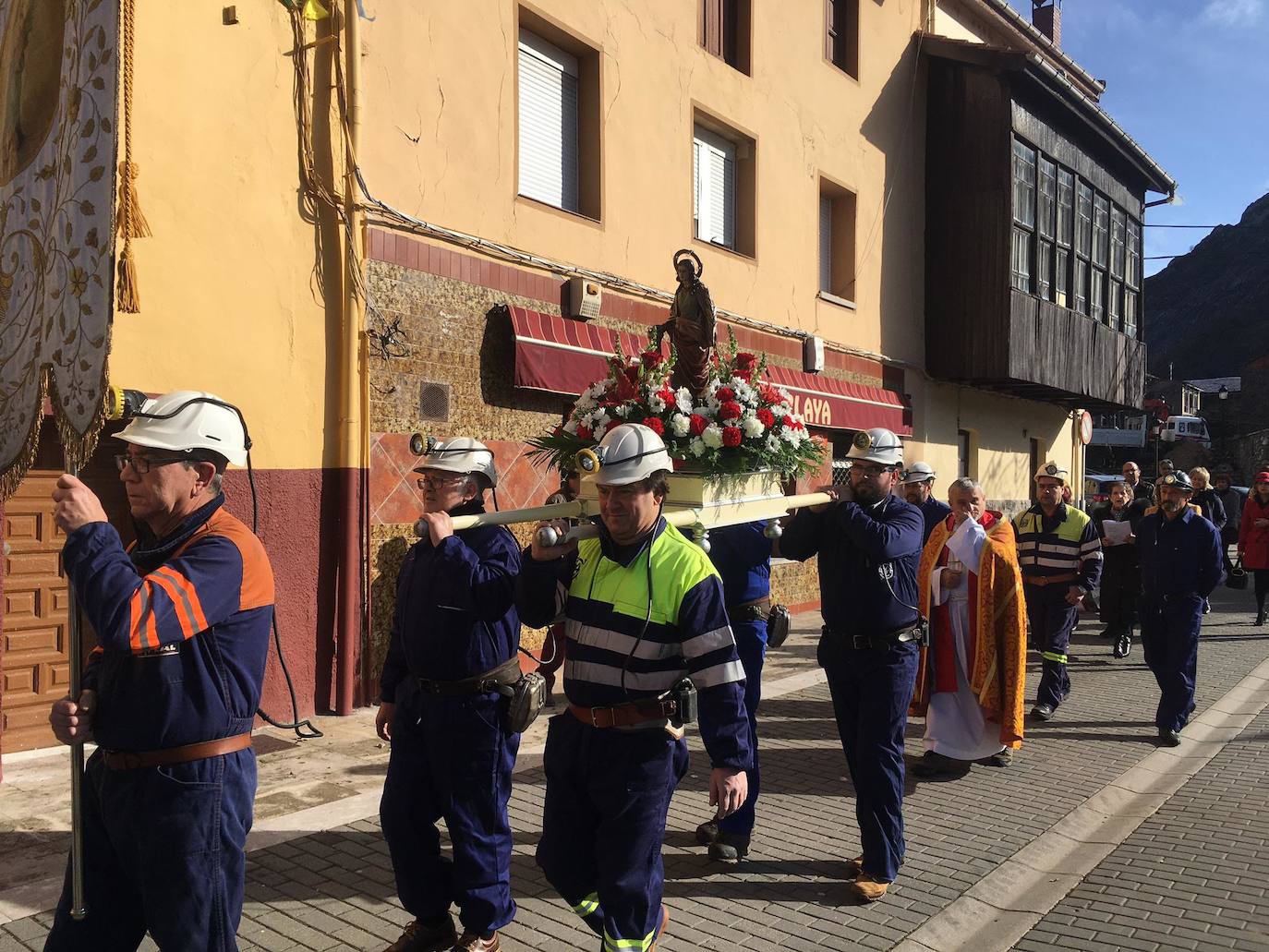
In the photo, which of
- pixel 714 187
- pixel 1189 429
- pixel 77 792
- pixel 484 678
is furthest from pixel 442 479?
pixel 1189 429

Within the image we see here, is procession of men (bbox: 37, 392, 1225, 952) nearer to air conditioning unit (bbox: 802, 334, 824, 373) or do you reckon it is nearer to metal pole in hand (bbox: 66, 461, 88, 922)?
metal pole in hand (bbox: 66, 461, 88, 922)

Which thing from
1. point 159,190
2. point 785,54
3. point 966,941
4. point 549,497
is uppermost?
point 785,54

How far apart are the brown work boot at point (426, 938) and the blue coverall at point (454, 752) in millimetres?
56

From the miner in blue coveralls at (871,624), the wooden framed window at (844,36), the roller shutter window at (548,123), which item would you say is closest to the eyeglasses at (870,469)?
the miner in blue coveralls at (871,624)

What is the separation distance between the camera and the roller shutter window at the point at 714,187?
40.9ft

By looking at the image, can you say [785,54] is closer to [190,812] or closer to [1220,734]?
[1220,734]

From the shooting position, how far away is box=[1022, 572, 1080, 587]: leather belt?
891 centimetres

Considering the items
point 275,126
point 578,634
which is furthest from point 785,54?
point 578,634

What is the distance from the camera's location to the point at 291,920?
4.33 metres

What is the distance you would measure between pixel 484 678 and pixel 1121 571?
11.0 metres

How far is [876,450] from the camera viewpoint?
5133 millimetres

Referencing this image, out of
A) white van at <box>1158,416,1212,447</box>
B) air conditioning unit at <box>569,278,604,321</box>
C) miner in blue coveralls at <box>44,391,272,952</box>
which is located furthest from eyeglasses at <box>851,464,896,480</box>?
white van at <box>1158,416,1212,447</box>

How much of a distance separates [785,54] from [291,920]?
12.4 metres

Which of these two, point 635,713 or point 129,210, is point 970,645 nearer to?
point 635,713
